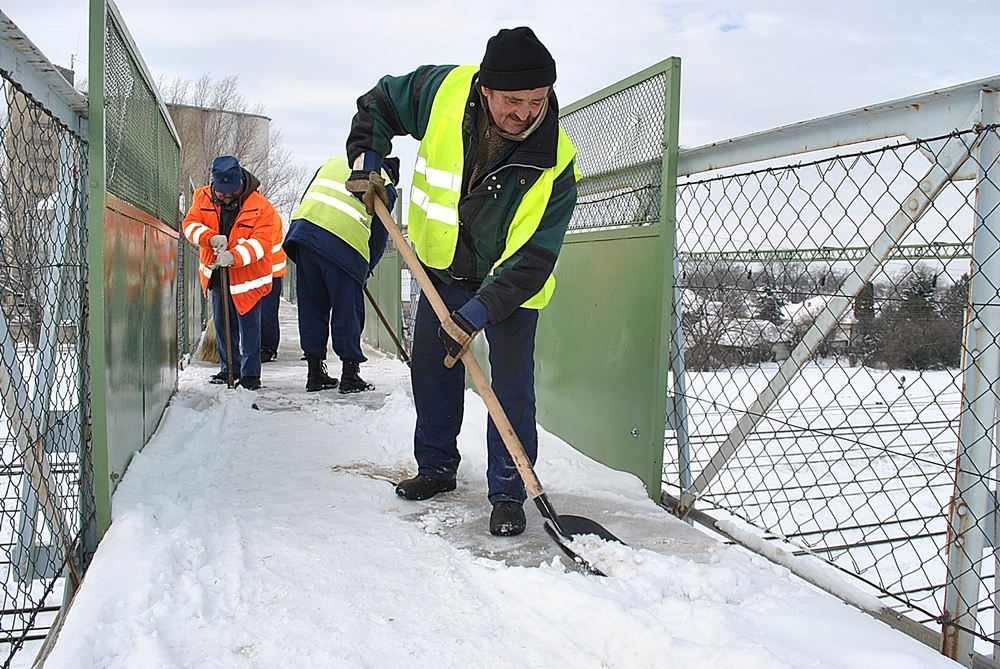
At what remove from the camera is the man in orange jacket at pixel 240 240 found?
493 cm

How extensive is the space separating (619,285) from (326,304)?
7.98 feet

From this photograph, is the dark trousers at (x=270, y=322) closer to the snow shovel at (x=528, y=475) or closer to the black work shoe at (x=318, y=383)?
the black work shoe at (x=318, y=383)

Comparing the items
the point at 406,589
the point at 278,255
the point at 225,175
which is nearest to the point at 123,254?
the point at 406,589

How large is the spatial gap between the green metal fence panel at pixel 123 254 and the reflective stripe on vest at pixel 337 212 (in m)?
0.90

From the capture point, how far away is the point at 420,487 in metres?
2.93

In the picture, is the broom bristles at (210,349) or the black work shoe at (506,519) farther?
the broom bristles at (210,349)

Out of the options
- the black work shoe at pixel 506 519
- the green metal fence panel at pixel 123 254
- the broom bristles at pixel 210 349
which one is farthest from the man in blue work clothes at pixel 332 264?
the black work shoe at pixel 506 519

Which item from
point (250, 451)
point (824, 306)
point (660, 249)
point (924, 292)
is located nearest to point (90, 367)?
point (250, 451)

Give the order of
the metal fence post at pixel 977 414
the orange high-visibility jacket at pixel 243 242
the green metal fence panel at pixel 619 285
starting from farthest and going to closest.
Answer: the orange high-visibility jacket at pixel 243 242 < the green metal fence panel at pixel 619 285 < the metal fence post at pixel 977 414

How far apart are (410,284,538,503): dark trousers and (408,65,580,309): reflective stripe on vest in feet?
0.47

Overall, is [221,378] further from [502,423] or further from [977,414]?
[977,414]

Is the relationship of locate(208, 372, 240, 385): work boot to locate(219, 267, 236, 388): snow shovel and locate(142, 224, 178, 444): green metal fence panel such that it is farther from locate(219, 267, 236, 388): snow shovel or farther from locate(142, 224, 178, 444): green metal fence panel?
locate(142, 224, 178, 444): green metal fence panel

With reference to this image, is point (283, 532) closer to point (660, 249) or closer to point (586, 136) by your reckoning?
point (660, 249)

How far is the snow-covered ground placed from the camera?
70.7 inches
